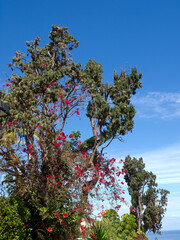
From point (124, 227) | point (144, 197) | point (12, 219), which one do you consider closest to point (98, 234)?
point (12, 219)

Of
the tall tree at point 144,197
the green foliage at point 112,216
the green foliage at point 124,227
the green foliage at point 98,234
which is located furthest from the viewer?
the tall tree at point 144,197

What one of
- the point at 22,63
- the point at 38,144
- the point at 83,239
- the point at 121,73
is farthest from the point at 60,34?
the point at 83,239

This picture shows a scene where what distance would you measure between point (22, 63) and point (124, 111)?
251 inches

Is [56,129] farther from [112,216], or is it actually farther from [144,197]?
[144,197]

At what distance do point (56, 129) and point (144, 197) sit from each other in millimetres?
18576

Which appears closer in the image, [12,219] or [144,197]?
[12,219]

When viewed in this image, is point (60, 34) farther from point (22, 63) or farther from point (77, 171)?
point (77, 171)

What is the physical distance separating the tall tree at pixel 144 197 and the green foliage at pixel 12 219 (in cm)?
1752

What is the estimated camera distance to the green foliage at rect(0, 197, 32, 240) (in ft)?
32.1

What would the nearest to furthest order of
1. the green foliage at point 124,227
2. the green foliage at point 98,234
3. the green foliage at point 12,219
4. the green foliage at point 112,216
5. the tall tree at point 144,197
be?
the green foliage at point 12,219 → the green foliage at point 98,234 → the green foliage at point 124,227 → the green foliage at point 112,216 → the tall tree at point 144,197

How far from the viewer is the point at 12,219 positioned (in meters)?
10.0

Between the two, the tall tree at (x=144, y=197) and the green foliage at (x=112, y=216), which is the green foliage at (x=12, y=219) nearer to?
the green foliage at (x=112, y=216)

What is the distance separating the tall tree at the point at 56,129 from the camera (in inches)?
424

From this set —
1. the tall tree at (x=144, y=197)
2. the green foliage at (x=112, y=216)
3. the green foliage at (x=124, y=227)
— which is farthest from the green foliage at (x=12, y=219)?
the tall tree at (x=144, y=197)
